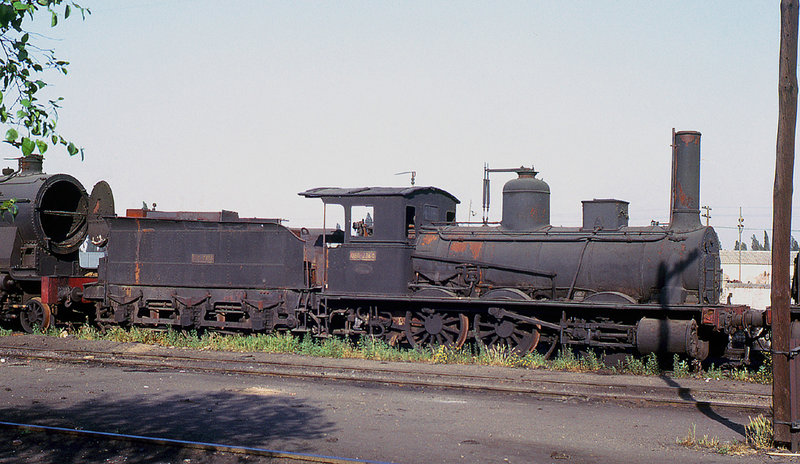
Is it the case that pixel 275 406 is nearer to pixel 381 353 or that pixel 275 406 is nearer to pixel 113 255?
pixel 381 353

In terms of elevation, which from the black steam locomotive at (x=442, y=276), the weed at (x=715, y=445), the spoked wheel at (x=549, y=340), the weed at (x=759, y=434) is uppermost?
the black steam locomotive at (x=442, y=276)

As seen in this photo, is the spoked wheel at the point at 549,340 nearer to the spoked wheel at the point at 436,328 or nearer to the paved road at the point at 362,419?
the spoked wheel at the point at 436,328

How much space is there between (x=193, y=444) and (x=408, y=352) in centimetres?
702

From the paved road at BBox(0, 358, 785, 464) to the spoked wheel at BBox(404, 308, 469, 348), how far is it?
3.32 meters

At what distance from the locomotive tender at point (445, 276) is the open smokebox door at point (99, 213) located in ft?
5.90

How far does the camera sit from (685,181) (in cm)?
1320

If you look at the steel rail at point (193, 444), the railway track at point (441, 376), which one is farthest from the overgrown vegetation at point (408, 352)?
the steel rail at point (193, 444)

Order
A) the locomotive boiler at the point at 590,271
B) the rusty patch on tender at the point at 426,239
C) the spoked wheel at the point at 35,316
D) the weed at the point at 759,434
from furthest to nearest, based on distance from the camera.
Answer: the spoked wheel at the point at 35,316
the rusty patch on tender at the point at 426,239
the locomotive boiler at the point at 590,271
the weed at the point at 759,434

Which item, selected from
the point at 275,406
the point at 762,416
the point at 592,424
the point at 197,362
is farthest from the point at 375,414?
the point at 197,362

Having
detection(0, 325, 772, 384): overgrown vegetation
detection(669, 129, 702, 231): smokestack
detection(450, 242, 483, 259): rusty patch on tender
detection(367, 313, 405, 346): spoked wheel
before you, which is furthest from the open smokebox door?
detection(669, 129, 702, 231): smokestack

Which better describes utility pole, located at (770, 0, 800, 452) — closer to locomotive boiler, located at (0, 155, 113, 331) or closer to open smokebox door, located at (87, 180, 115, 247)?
locomotive boiler, located at (0, 155, 113, 331)

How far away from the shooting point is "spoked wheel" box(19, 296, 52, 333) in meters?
17.5

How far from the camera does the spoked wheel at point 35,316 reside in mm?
17517

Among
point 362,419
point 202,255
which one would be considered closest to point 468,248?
point 202,255
